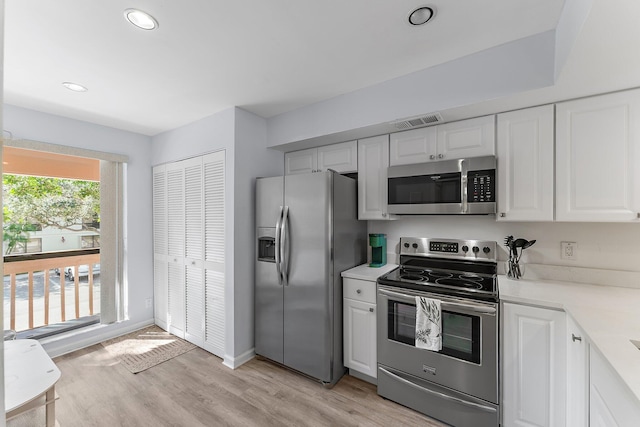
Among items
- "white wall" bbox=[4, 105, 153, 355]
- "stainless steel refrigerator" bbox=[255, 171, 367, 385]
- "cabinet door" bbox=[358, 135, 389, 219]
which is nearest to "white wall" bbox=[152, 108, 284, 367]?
"stainless steel refrigerator" bbox=[255, 171, 367, 385]

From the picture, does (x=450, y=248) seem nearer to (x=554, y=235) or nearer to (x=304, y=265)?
(x=554, y=235)

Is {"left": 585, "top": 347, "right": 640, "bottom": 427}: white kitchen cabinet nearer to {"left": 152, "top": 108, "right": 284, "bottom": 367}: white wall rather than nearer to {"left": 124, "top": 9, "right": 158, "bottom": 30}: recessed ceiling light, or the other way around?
{"left": 152, "top": 108, "right": 284, "bottom": 367}: white wall

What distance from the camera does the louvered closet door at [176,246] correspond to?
3303 mm

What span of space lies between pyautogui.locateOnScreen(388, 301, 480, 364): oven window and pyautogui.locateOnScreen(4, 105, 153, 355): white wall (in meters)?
3.15

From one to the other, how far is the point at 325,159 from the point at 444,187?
121 centimetres

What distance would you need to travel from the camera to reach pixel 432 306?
202cm

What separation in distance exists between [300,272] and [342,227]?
21.7 inches

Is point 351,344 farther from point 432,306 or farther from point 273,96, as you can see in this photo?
point 273,96

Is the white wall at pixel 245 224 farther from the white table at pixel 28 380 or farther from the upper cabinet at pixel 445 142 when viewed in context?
the upper cabinet at pixel 445 142

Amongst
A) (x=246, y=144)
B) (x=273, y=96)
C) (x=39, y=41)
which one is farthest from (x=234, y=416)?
(x=39, y=41)

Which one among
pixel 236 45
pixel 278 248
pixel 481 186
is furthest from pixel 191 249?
pixel 481 186

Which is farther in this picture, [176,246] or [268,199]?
[176,246]

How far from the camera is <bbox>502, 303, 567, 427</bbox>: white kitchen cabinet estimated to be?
1.67 m

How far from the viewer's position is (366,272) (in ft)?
8.29
